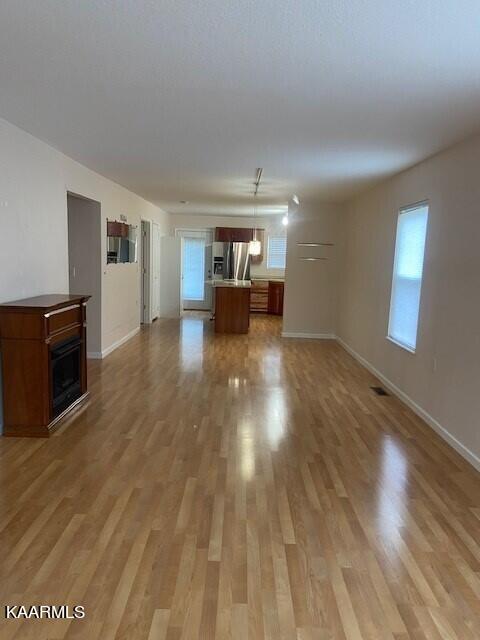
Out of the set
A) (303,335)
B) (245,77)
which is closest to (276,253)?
(303,335)

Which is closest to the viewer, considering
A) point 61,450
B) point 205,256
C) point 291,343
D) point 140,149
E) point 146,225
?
point 61,450

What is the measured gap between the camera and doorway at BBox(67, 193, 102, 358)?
5.83 meters

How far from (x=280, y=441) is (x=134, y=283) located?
501 centimetres

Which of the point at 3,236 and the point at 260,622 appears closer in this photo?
the point at 260,622

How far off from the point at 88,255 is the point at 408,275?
13.1 ft

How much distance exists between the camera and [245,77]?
2.48 m

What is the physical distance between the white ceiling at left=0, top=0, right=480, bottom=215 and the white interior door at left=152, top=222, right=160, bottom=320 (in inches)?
184

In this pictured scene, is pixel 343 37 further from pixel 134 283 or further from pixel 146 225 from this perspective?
pixel 146 225

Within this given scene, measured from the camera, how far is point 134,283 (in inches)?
307

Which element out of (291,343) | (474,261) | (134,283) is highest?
(474,261)

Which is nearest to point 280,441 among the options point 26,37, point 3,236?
point 3,236

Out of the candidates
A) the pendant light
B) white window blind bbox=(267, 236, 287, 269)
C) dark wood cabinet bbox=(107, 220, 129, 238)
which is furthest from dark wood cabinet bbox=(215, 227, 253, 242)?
dark wood cabinet bbox=(107, 220, 129, 238)

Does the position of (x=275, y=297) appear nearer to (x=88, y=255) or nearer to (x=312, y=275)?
(x=312, y=275)

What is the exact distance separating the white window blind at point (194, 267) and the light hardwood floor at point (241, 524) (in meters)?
6.98
